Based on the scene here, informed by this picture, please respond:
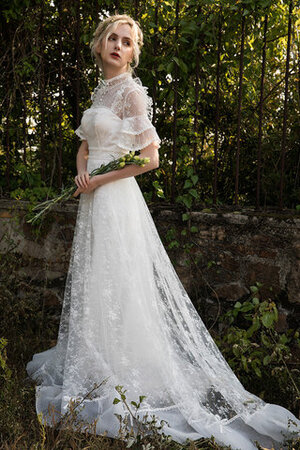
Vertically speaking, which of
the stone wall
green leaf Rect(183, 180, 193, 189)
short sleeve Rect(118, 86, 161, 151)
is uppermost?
short sleeve Rect(118, 86, 161, 151)

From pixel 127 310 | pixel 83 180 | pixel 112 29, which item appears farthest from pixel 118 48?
pixel 127 310

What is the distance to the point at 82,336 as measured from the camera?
9.18 feet

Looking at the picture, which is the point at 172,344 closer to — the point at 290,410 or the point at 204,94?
the point at 290,410

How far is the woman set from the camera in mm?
2613

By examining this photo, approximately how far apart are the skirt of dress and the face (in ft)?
2.31

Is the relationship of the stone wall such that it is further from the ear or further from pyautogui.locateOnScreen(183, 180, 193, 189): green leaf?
the ear

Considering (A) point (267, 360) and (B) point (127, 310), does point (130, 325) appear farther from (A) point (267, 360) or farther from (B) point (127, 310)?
(A) point (267, 360)

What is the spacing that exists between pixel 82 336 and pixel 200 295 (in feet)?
3.56

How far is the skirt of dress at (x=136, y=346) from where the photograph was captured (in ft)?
8.32

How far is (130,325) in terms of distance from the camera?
2711 millimetres

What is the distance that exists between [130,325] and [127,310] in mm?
88

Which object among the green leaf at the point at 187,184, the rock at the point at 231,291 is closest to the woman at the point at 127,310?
the rock at the point at 231,291

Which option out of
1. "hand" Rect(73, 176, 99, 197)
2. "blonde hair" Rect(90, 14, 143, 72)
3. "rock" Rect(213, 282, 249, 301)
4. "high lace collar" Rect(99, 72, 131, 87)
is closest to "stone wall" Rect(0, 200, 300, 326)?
"rock" Rect(213, 282, 249, 301)

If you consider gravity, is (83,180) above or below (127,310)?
above
